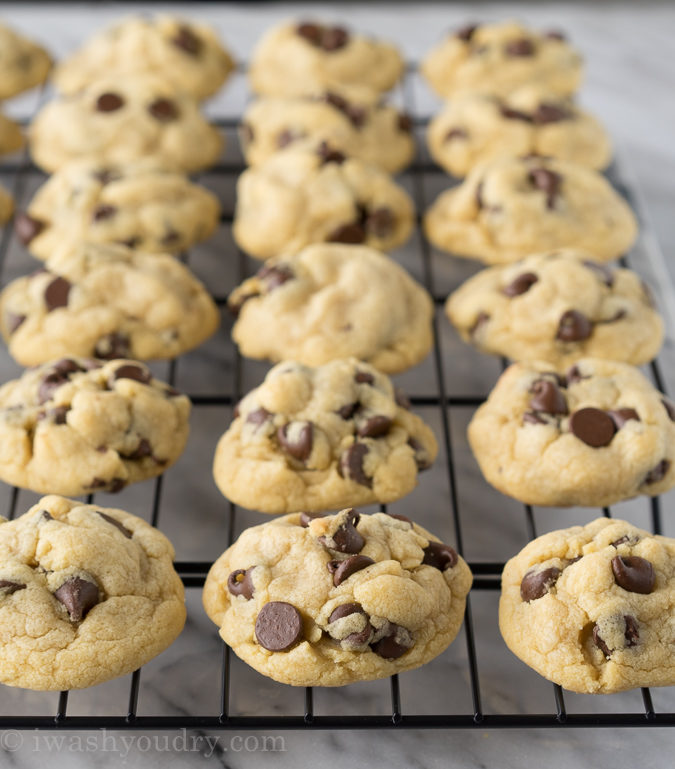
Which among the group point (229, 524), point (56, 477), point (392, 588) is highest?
point (392, 588)

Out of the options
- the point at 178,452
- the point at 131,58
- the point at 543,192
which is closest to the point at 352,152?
the point at 543,192

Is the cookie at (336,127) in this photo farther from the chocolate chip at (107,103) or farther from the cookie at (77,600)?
the cookie at (77,600)

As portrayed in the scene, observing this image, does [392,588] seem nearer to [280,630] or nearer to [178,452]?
[280,630]

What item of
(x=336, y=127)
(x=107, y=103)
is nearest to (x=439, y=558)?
(x=336, y=127)

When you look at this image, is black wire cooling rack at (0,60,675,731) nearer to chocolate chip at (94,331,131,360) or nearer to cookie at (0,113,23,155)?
cookie at (0,113,23,155)

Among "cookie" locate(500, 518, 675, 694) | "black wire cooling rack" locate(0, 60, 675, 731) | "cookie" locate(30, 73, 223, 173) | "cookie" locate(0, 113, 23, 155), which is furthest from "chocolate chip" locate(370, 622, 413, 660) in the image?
"cookie" locate(0, 113, 23, 155)

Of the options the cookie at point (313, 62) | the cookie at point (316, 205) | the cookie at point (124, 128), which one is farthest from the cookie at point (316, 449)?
the cookie at point (313, 62)

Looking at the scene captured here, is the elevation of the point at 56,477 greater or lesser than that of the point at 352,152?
lesser
